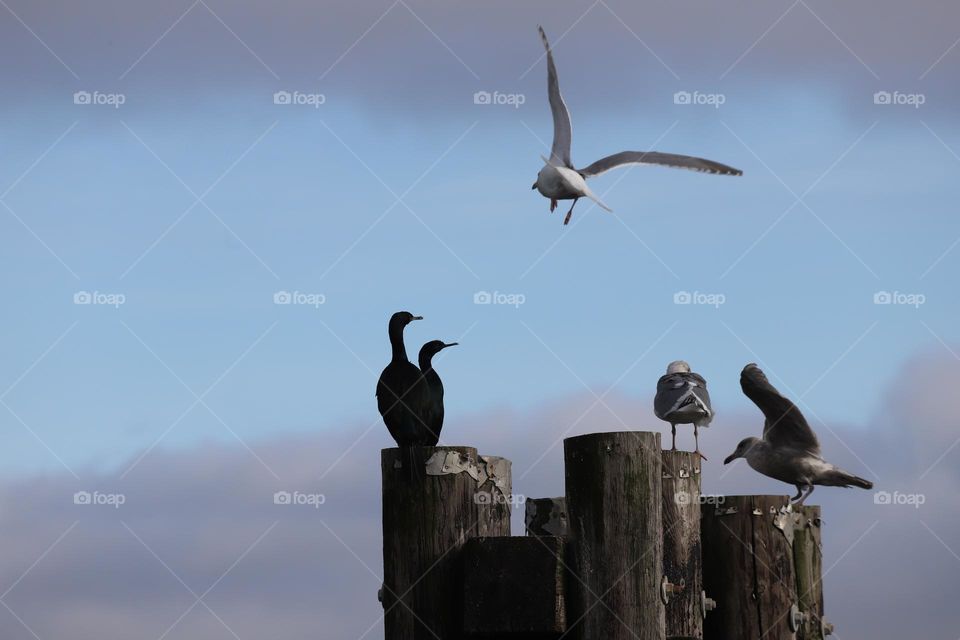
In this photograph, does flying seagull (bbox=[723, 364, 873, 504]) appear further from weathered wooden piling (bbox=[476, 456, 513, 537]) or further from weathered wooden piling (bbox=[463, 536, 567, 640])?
weathered wooden piling (bbox=[463, 536, 567, 640])

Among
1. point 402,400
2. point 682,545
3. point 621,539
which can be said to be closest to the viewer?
point 621,539

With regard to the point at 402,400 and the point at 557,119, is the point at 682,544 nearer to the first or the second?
the point at 402,400

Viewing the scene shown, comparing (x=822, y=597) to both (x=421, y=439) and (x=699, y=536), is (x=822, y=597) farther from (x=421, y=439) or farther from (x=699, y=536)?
(x=421, y=439)

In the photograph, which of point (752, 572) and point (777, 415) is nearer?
point (752, 572)

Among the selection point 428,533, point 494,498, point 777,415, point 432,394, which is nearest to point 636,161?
point 777,415

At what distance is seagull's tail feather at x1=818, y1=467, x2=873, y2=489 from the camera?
9828 millimetres

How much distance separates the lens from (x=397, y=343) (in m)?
9.74

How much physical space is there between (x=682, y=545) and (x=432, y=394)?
8.22ft

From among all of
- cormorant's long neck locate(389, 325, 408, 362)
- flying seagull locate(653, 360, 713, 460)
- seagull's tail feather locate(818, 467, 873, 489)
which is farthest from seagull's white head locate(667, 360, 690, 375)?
cormorant's long neck locate(389, 325, 408, 362)

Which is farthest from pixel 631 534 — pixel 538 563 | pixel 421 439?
pixel 421 439

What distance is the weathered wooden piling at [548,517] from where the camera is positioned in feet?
30.8

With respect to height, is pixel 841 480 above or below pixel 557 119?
below

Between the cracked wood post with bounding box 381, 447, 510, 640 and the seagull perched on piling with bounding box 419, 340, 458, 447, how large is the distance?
154 centimetres

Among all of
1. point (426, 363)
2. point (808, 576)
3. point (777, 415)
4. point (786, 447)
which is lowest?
point (808, 576)
